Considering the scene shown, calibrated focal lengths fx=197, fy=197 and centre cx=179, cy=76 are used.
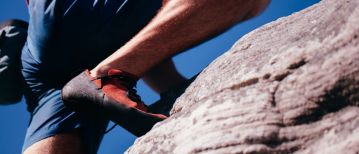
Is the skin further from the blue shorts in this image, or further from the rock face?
the rock face

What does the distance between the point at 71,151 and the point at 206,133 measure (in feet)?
3.23

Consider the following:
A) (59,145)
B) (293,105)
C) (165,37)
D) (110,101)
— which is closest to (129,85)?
(110,101)

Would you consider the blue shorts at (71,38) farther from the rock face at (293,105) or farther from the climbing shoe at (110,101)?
the rock face at (293,105)

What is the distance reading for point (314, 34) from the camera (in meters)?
0.75

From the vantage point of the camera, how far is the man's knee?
1.18 meters

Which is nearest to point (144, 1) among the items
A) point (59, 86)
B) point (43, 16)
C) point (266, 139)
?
point (43, 16)

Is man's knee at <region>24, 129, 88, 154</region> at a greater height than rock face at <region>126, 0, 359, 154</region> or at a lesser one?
lesser

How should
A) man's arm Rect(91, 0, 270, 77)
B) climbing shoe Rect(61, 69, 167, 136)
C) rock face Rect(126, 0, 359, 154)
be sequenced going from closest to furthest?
1. rock face Rect(126, 0, 359, 154)
2. climbing shoe Rect(61, 69, 167, 136)
3. man's arm Rect(91, 0, 270, 77)

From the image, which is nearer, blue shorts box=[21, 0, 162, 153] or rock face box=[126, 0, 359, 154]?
rock face box=[126, 0, 359, 154]

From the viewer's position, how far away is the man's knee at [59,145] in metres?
1.18

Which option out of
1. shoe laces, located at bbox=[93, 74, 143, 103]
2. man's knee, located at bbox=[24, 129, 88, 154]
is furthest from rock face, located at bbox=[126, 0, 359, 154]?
man's knee, located at bbox=[24, 129, 88, 154]

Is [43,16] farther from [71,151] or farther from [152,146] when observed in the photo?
[152,146]

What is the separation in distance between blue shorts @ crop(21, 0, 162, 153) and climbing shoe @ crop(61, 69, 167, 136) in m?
0.28

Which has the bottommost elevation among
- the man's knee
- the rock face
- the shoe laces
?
the man's knee
